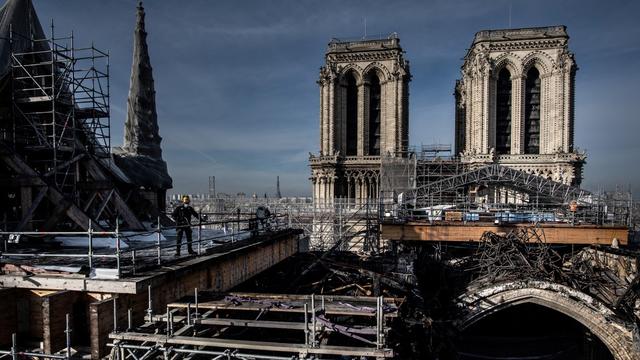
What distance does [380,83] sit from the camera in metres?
38.8

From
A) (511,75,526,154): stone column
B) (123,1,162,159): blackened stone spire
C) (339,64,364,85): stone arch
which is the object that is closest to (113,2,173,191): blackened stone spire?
(123,1,162,159): blackened stone spire


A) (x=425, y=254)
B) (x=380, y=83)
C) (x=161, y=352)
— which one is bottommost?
(x=425, y=254)

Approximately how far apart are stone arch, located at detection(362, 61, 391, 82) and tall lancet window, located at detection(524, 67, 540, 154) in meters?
13.9

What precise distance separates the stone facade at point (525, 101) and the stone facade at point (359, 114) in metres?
7.28

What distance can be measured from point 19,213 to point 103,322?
10380mm

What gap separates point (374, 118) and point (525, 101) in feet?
49.2

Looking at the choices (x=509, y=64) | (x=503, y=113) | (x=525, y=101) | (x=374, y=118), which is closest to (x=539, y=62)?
(x=509, y=64)

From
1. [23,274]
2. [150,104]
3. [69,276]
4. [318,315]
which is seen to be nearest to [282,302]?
[318,315]

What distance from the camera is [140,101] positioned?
25.1m

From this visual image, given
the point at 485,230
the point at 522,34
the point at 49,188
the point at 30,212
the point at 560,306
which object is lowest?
the point at 560,306

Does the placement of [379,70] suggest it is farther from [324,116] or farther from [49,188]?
[49,188]

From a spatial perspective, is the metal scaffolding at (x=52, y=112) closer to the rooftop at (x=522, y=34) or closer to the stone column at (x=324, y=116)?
the stone column at (x=324, y=116)

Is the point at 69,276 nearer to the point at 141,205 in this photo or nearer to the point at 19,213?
the point at 19,213

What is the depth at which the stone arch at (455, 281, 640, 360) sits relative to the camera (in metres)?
12.7
